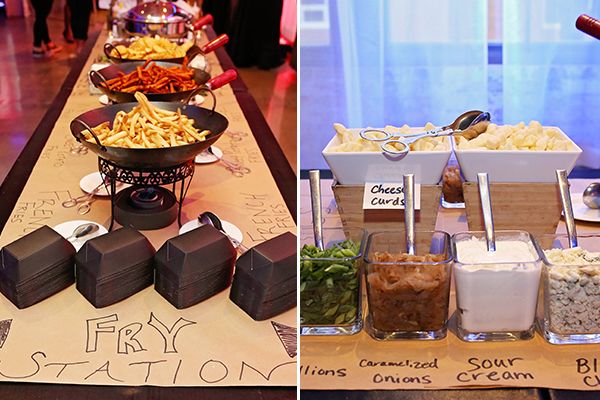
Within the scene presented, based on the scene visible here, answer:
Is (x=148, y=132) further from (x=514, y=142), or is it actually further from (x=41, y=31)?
(x=41, y=31)

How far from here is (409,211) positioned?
3.59 ft

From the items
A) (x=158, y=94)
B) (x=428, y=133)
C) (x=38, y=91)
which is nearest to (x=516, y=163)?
(x=428, y=133)

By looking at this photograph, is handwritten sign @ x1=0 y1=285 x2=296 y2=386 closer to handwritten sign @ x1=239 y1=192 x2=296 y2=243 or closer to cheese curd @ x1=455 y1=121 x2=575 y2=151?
handwritten sign @ x1=239 y1=192 x2=296 y2=243

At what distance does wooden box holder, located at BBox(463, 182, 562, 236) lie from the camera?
118 centimetres

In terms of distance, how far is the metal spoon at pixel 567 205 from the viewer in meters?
1.09

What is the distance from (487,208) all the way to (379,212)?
182 millimetres

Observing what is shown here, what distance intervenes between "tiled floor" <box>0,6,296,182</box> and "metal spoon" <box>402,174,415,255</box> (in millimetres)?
2661

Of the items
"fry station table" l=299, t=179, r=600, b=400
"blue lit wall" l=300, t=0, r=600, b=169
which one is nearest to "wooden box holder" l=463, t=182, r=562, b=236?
"fry station table" l=299, t=179, r=600, b=400

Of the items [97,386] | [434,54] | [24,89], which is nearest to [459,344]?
[97,386]

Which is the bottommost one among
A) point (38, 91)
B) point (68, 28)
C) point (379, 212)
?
point (38, 91)

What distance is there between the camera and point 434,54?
3.91 meters

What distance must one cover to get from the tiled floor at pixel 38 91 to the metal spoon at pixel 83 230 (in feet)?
7.43

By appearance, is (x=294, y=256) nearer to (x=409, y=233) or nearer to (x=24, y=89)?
(x=409, y=233)

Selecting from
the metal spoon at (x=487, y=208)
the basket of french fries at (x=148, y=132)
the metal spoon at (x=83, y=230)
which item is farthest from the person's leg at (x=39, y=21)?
the metal spoon at (x=487, y=208)
